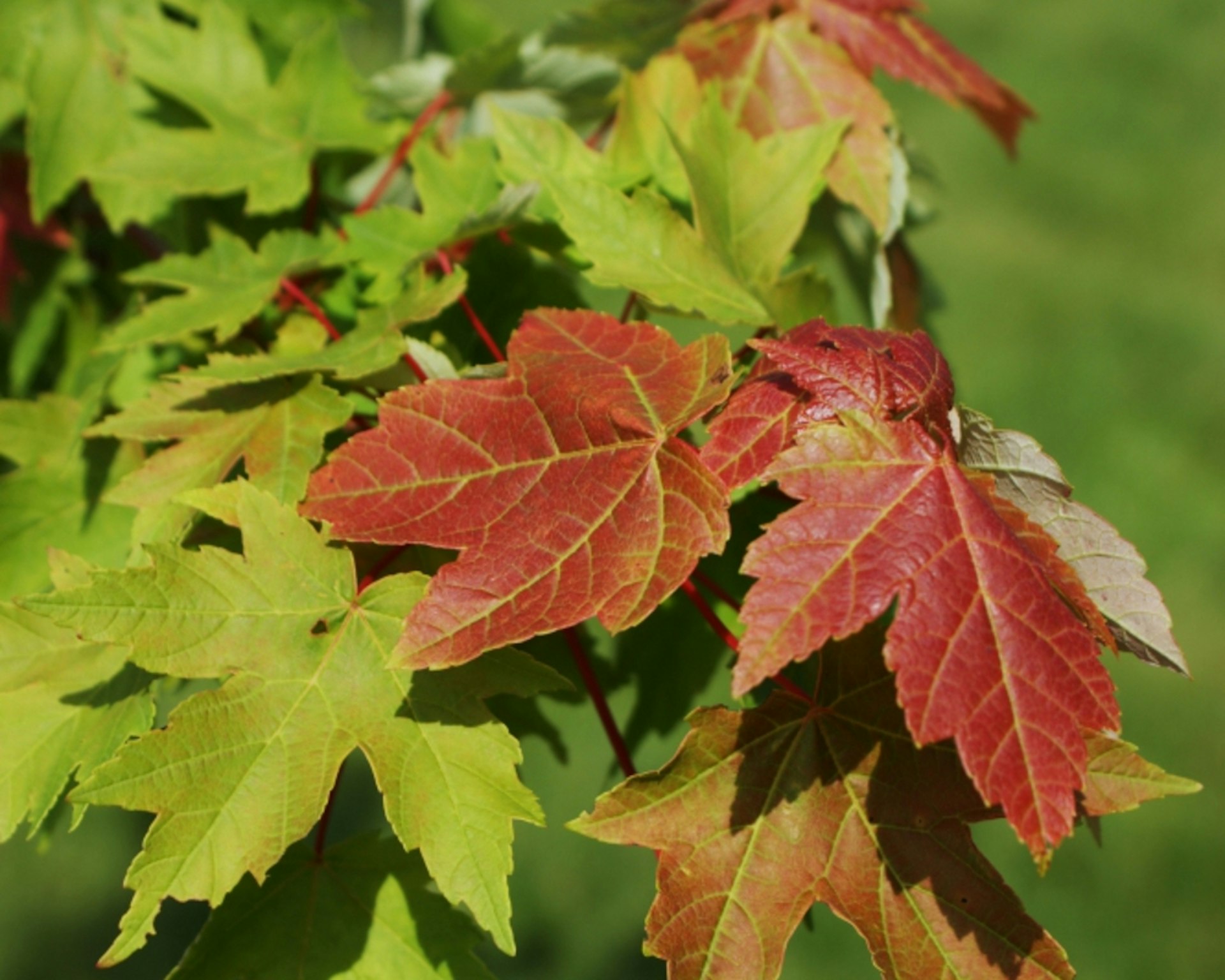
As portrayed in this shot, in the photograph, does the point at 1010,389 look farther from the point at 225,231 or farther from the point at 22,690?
the point at 22,690

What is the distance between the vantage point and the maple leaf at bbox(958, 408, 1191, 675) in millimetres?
807

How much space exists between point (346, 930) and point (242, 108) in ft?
3.29

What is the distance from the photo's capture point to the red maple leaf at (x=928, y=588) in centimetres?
70

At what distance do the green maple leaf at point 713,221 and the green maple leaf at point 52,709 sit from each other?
1.76 ft

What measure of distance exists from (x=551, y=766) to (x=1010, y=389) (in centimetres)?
204

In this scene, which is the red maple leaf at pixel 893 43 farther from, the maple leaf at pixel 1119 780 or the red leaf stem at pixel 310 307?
the maple leaf at pixel 1119 780

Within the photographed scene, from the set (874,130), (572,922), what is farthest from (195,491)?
(572,922)

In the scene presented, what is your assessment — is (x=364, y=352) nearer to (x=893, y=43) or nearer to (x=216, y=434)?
(x=216, y=434)

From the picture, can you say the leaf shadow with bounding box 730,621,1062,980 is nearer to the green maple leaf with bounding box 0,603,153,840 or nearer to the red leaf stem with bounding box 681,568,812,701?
the red leaf stem with bounding box 681,568,812,701

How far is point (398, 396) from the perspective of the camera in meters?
0.88

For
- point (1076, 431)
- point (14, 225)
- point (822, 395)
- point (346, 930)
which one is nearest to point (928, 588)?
point (822, 395)

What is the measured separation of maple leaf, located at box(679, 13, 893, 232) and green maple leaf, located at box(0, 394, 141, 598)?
81 centimetres

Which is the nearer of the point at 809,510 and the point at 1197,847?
the point at 809,510

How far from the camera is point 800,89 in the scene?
1.35 m
